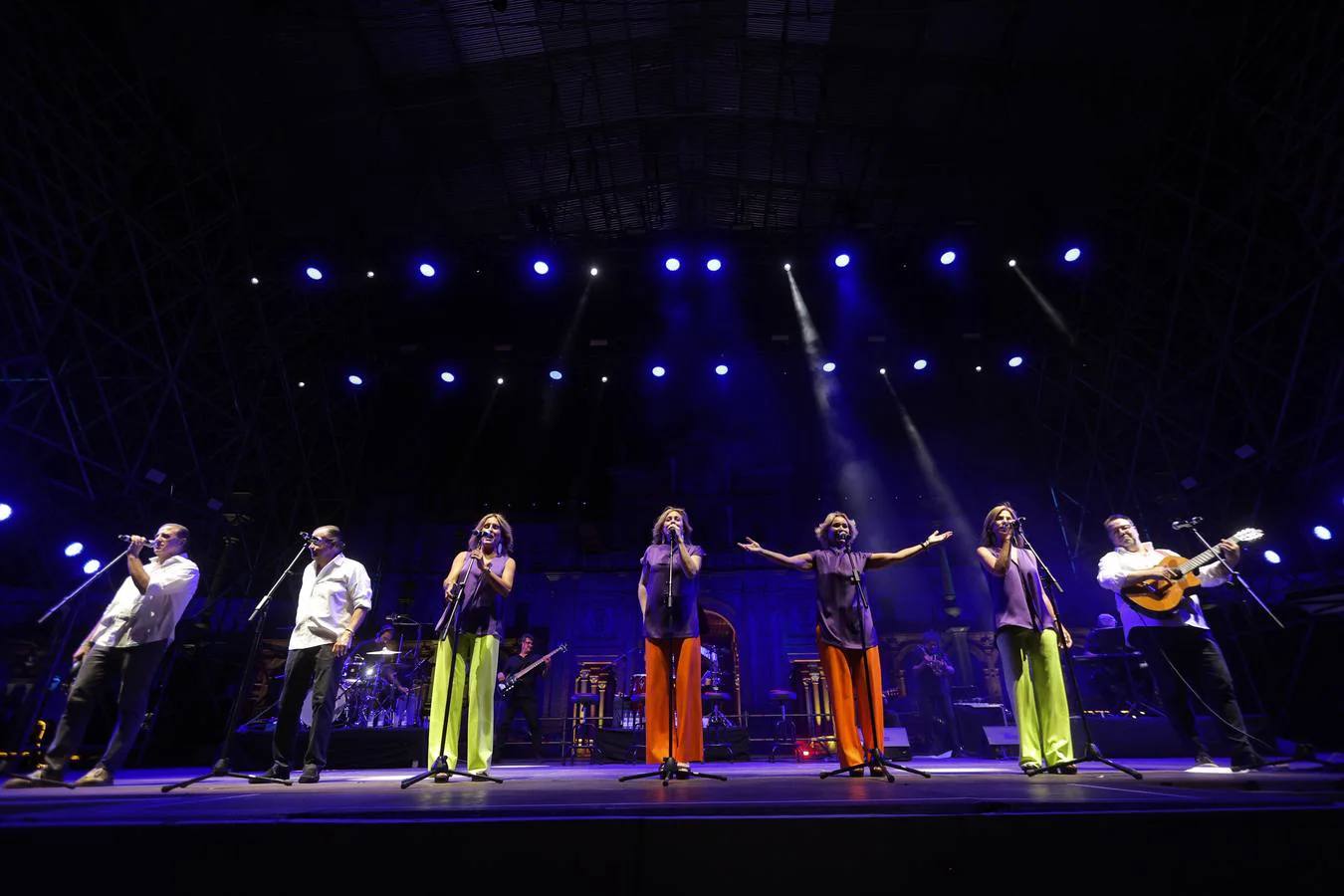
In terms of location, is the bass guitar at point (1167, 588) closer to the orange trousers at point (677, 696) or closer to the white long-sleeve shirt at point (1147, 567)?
the white long-sleeve shirt at point (1147, 567)

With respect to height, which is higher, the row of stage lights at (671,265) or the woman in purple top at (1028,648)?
the row of stage lights at (671,265)

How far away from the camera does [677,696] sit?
13.3ft

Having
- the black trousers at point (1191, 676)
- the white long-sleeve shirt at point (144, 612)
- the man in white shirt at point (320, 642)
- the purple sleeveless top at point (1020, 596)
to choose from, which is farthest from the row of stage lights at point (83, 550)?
the purple sleeveless top at point (1020, 596)

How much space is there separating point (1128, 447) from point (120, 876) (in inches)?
553

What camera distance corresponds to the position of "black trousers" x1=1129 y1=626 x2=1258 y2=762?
3.87m

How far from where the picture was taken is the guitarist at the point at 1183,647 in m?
4.01

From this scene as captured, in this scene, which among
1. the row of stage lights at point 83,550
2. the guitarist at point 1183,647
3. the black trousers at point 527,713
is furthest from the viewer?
the black trousers at point 527,713

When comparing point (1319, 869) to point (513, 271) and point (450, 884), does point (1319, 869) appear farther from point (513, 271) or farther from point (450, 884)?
point (513, 271)

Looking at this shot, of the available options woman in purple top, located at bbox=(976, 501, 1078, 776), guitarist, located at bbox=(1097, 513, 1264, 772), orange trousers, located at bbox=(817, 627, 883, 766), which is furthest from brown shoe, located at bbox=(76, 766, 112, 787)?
guitarist, located at bbox=(1097, 513, 1264, 772)

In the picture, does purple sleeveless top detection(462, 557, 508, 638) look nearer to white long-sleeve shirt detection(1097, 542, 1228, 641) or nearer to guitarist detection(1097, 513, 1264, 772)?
white long-sleeve shirt detection(1097, 542, 1228, 641)

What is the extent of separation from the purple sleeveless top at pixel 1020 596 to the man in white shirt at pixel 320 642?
14.4 feet

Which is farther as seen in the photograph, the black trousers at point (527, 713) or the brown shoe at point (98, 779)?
→ the black trousers at point (527, 713)

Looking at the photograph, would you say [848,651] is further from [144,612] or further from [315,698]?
[144,612]

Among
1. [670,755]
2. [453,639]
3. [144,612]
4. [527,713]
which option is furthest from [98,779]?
[527,713]
